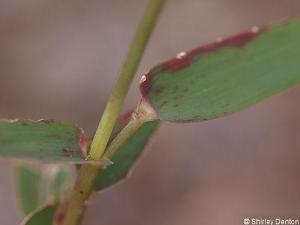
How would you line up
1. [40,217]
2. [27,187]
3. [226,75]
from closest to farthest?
1. [226,75]
2. [40,217]
3. [27,187]

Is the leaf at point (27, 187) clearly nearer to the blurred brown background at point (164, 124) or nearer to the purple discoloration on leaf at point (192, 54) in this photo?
the purple discoloration on leaf at point (192, 54)

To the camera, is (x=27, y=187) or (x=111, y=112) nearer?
(x=111, y=112)

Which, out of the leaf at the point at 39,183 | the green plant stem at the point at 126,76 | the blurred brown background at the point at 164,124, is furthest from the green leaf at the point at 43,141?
the blurred brown background at the point at 164,124

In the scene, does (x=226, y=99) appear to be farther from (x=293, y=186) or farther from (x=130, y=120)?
(x=293, y=186)

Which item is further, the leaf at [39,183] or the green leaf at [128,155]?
the leaf at [39,183]

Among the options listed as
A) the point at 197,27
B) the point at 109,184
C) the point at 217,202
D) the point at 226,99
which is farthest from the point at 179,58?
the point at 197,27

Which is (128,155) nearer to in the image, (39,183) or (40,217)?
(40,217)

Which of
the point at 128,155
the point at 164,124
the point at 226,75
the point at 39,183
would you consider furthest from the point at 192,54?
the point at 164,124
